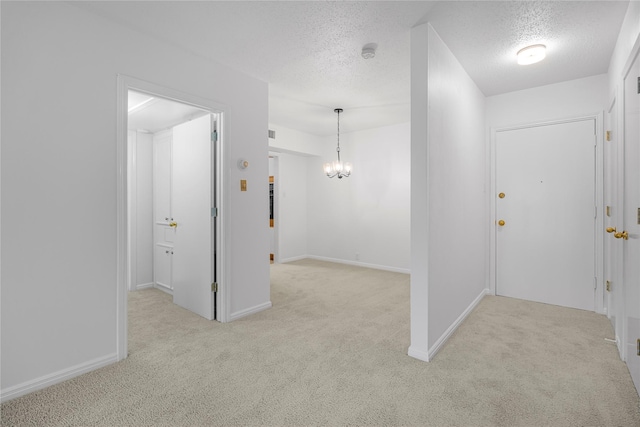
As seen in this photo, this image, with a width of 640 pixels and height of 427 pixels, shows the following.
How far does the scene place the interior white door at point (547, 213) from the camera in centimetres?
345

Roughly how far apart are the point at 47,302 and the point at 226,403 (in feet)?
4.34

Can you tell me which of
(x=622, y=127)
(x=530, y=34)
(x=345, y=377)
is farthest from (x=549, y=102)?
(x=345, y=377)

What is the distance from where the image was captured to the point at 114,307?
2.33 m

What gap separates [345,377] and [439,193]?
1557 mm

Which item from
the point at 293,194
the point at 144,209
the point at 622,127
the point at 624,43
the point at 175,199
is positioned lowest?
the point at 144,209

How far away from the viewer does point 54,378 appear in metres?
2.05

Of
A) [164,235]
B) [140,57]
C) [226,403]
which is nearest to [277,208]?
[164,235]

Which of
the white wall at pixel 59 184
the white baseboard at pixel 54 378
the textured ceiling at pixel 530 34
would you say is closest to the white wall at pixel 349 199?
the textured ceiling at pixel 530 34

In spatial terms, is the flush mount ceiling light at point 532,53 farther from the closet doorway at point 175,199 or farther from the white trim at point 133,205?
the white trim at point 133,205

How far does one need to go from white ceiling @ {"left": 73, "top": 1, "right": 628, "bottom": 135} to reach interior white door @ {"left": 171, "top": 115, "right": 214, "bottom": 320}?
34.1 inches

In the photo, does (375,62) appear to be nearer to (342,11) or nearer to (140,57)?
(342,11)

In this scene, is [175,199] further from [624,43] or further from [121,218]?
[624,43]

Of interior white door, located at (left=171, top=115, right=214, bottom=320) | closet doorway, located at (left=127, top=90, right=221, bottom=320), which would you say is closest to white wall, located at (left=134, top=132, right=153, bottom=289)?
closet doorway, located at (left=127, top=90, right=221, bottom=320)

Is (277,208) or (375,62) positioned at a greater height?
(375,62)
